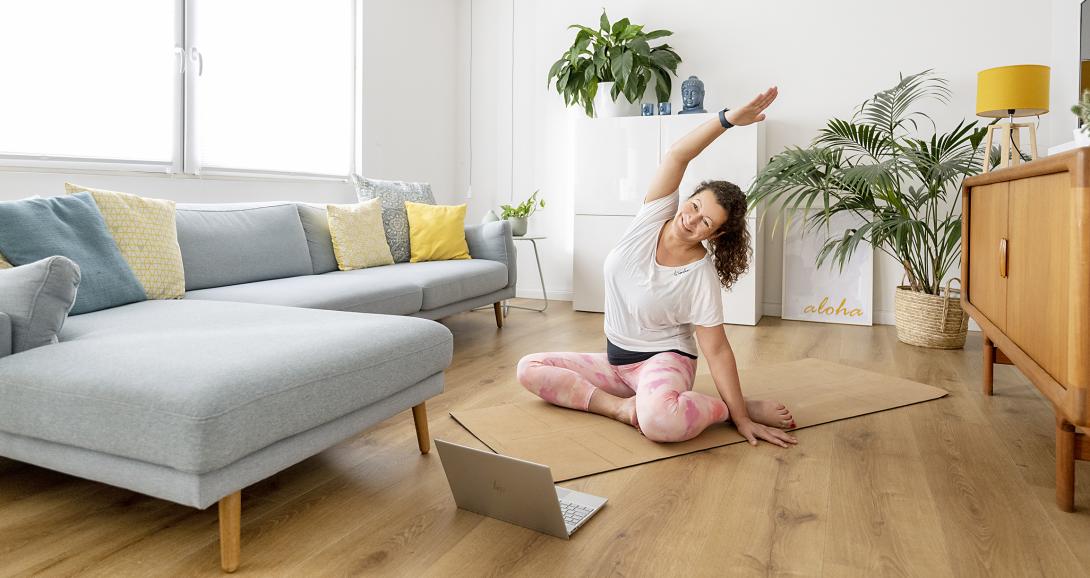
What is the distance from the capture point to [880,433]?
2236mm

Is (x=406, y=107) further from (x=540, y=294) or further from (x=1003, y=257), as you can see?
(x=1003, y=257)

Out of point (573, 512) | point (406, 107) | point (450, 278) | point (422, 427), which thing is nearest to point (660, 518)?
point (573, 512)

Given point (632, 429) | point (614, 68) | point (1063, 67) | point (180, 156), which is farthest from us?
point (614, 68)

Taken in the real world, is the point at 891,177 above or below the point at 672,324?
above

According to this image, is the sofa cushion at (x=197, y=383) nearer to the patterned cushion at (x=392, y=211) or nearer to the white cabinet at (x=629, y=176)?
the patterned cushion at (x=392, y=211)

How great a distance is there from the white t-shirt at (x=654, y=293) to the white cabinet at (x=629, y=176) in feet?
6.81

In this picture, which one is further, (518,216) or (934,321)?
(518,216)

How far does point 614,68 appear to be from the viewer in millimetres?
4484

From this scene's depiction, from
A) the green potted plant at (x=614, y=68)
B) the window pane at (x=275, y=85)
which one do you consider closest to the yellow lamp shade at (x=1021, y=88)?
the green potted plant at (x=614, y=68)

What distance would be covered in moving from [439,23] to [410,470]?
4.14 metres

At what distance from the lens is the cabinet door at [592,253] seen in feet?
15.3

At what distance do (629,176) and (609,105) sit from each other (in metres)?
0.49

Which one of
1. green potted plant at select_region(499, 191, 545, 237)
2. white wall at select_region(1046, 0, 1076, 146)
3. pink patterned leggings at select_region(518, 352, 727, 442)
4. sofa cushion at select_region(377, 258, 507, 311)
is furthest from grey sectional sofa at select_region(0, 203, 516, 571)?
white wall at select_region(1046, 0, 1076, 146)

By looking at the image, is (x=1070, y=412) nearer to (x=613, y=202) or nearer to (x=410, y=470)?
(x=410, y=470)
